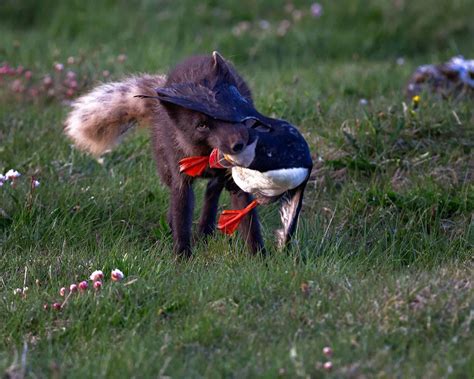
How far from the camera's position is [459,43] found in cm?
959

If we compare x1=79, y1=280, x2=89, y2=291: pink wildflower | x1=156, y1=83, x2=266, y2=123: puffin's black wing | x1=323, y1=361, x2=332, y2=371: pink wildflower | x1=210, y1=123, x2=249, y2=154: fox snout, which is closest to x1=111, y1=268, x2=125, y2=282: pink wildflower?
x1=79, y1=280, x2=89, y2=291: pink wildflower

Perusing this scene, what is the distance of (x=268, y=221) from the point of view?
5.87 meters

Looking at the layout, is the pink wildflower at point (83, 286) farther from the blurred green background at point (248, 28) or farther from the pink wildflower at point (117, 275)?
the blurred green background at point (248, 28)

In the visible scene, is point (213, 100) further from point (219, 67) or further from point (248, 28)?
point (248, 28)

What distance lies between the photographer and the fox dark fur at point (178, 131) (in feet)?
15.9

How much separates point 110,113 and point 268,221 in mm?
1205

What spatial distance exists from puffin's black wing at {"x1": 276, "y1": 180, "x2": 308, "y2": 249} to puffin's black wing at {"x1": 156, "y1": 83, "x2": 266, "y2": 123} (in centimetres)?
42

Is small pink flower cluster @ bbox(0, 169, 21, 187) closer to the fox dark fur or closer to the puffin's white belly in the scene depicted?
the fox dark fur

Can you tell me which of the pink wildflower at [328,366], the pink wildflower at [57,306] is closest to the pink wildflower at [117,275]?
the pink wildflower at [57,306]

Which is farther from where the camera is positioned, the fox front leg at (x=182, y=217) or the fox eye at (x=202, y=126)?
the fox front leg at (x=182, y=217)

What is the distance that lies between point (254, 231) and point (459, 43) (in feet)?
17.0

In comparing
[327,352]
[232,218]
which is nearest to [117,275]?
[232,218]

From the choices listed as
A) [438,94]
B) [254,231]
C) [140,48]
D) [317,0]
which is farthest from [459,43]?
[254,231]

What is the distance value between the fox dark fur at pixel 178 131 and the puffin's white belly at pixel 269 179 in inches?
8.1
